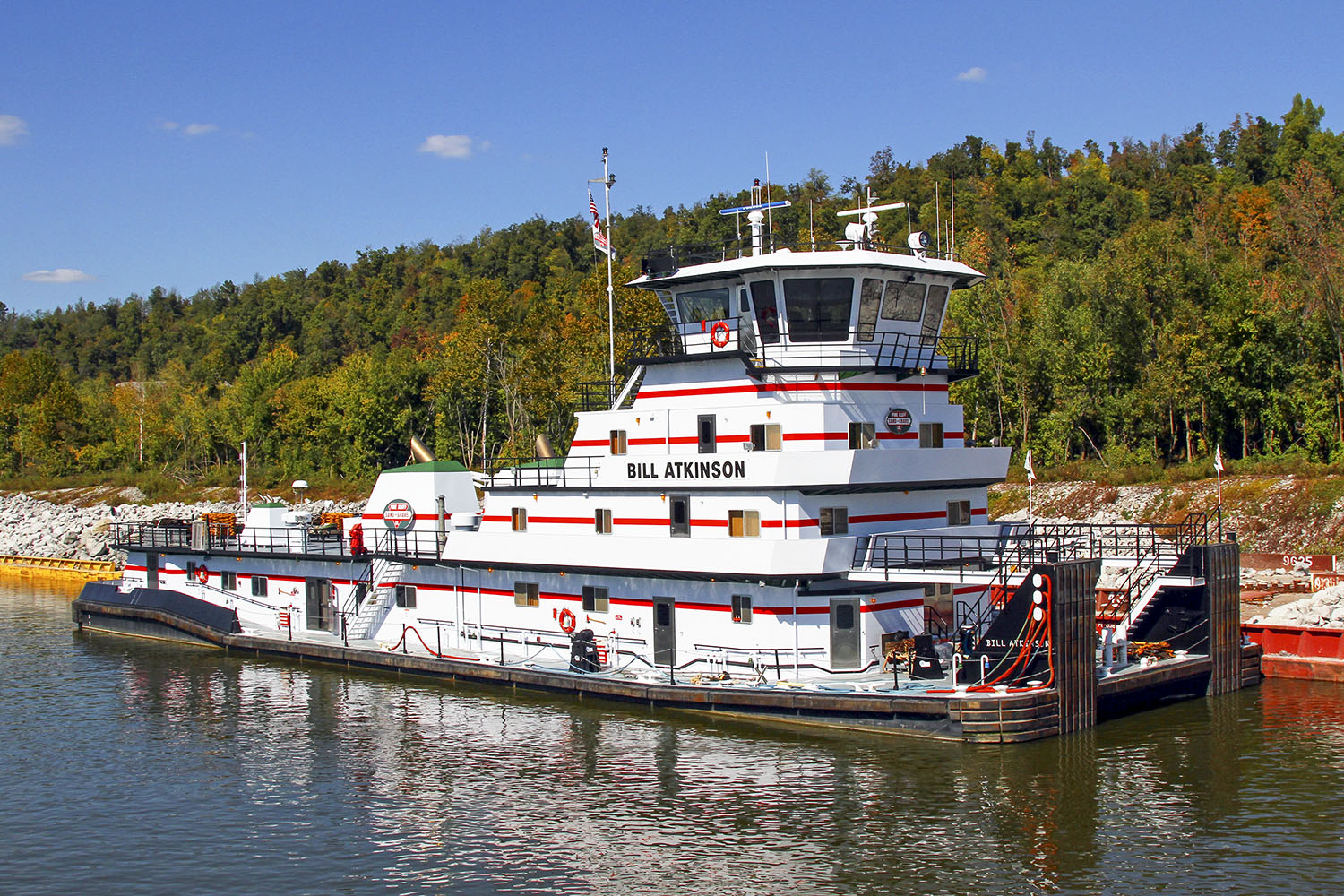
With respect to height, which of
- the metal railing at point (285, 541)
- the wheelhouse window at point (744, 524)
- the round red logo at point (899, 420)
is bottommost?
the metal railing at point (285, 541)

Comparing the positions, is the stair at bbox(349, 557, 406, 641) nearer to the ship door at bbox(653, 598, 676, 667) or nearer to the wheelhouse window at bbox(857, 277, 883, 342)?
the ship door at bbox(653, 598, 676, 667)

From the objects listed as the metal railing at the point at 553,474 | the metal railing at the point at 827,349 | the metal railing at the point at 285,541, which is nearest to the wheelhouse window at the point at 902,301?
the metal railing at the point at 827,349

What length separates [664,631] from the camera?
24.4 m

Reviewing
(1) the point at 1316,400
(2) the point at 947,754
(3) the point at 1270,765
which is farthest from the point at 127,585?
(1) the point at 1316,400

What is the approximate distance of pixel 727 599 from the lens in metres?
23.4

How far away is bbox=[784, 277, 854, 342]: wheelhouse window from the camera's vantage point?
76.6 ft

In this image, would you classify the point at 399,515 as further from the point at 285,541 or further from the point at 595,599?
the point at 595,599

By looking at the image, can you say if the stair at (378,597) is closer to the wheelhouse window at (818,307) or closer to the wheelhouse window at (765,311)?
the wheelhouse window at (765,311)

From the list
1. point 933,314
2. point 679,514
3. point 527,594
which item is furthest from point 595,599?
point 933,314

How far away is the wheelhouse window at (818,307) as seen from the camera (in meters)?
23.3

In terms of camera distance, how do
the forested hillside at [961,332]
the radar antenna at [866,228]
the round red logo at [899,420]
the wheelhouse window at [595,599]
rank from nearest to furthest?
the round red logo at [899,420] → the radar antenna at [866,228] → the wheelhouse window at [595,599] → the forested hillside at [961,332]

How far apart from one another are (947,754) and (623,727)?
20.4 ft

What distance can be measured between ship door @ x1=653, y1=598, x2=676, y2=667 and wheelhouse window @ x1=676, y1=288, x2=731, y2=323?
6.03m

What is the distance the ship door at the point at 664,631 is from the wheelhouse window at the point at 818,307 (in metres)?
6.10
